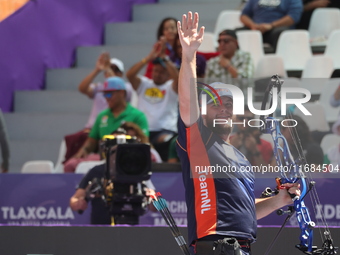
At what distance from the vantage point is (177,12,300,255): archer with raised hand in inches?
171

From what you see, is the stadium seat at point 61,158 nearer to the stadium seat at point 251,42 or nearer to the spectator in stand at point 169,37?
the spectator in stand at point 169,37

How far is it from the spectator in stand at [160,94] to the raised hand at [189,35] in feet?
13.8

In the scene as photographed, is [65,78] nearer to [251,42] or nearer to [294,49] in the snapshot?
[251,42]

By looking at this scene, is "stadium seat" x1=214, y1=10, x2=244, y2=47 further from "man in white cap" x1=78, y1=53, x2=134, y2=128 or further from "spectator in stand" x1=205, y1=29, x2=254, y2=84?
"spectator in stand" x1=205, y1=29, x2=254, y2=84

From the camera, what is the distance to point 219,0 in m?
11.9

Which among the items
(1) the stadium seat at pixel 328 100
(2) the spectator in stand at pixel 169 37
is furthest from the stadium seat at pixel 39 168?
(1) the stadium seat at pixel 328 100

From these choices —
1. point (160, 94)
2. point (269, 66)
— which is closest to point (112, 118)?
point (160, 94)

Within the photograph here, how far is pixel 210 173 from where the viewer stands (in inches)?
176

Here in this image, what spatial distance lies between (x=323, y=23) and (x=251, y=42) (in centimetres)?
109

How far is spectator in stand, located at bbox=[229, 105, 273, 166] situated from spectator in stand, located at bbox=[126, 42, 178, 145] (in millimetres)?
3649

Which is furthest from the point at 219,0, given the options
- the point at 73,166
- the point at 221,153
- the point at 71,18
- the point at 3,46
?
the point at 221,153

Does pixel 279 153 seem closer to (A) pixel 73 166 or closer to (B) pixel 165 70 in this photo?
(A) pixel 73 166

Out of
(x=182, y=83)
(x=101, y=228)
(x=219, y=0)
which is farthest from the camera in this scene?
(x=219, y=0)

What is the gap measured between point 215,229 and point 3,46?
6347 millimetres
